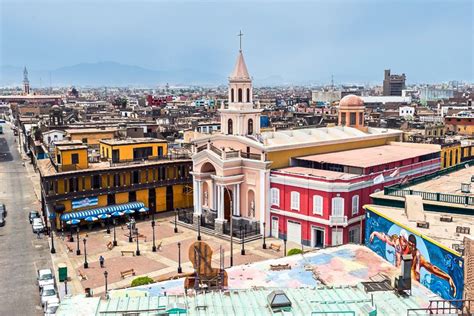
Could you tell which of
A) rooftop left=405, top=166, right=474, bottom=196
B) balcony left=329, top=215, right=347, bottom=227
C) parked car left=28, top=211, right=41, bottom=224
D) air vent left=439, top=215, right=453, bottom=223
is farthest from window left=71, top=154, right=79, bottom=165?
air vent left=439, top=215, right=453, bottom=223

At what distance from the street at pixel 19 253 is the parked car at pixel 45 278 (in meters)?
0.83

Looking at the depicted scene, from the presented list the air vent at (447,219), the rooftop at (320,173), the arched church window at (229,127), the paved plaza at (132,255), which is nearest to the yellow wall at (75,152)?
the paved plaza at (132,255)

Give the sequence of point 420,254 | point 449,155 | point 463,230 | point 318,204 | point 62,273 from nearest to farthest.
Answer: point 420,254, point 463,230, point 62,273, point 318,204, point 449,155

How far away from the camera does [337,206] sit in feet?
161

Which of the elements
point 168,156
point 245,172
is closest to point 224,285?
point 245,172

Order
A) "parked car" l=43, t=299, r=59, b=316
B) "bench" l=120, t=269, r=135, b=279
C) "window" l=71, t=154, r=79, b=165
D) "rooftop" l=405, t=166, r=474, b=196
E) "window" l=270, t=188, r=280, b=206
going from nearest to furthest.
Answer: "parked car" l=43, t=299, r=59, b=316 → "rooftop" l=405, t=166, r=474, b=196 → "bench" l=120, t=269, r=135, b=279 → "window" l=270, t=188, r=280, b=206 → "window" l=71, t=154, r=79, b=165

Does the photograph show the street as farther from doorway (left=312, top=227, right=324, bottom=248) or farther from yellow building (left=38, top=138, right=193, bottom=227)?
doorway (left=312, top=227, right=324, bottom=248)

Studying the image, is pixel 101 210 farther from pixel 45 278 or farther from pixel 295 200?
pixel 295 200

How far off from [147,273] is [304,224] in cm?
1669

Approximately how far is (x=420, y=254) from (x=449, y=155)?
49581mm

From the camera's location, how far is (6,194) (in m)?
77.2

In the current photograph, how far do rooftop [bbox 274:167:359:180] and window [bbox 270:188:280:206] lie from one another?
220 centimetres

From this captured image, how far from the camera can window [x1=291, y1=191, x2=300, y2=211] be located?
51906mm

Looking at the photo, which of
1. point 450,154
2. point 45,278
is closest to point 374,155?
point 450,154
